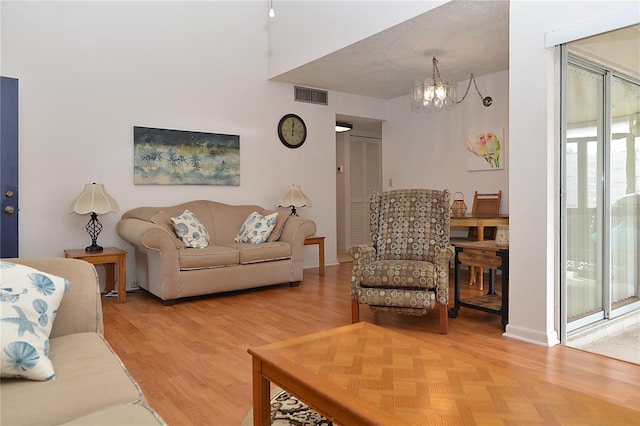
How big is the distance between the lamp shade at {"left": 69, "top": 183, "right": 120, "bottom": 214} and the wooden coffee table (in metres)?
3.06

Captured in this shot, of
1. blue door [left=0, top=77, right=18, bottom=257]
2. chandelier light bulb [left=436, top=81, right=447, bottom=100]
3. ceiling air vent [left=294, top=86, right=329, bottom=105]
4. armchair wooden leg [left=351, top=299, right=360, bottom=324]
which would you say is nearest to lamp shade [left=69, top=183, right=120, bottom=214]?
blue door [left=0, top=77, right=18, bottom=257]

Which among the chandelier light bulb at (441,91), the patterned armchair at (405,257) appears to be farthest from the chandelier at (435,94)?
the patterned armchair at (405,257)

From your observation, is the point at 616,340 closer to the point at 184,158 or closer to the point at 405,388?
the point at 405,388

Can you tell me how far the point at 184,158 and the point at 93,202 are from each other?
1206 mm

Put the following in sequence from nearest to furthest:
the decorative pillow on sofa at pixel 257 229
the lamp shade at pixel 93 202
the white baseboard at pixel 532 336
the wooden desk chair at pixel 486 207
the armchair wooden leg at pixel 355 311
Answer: the white baseboard at pixel 532 336, the armchair wooden leg at pixel 355 311, the lamp shade at pixel 93 202, the decorative pillow on sofa at pixel 257 229, the wooden desk chair at pixel 486 207

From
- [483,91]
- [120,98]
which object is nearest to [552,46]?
[483,91]

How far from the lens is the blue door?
13.1 feet

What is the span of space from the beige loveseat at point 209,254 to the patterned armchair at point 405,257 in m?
1.32

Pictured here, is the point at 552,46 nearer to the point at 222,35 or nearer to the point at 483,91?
the point at 483,91

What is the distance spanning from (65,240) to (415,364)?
4.02m

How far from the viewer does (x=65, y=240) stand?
173 inches

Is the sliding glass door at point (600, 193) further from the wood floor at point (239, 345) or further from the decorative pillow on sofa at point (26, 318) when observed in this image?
the decorative pillow on sofa at point (26, 318)

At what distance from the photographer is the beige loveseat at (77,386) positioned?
108cm

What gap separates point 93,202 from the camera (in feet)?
13.5
